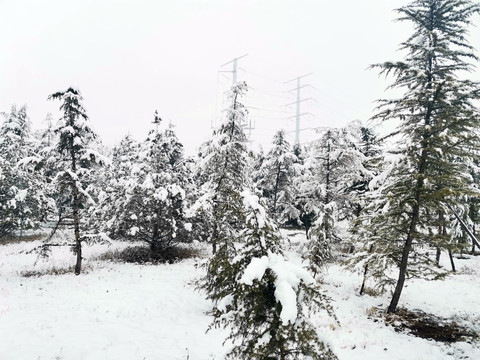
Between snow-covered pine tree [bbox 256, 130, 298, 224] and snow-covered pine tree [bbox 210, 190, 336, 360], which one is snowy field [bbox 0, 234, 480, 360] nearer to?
snow-covered pine tree [bbox 210, 190, 336, 360]

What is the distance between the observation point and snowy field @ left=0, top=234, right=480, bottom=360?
8047 millimetres

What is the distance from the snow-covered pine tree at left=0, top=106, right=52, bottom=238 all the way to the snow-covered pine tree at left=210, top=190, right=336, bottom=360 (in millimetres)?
17839

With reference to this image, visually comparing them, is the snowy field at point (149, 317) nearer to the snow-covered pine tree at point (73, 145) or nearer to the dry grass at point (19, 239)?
the snow-covered pine tree at point (73, 145)

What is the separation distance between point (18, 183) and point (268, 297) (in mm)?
32183

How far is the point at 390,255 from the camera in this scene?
12117mm

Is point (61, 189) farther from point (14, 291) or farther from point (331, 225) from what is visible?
point (331, 225)

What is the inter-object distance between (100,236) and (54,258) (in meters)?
7.30

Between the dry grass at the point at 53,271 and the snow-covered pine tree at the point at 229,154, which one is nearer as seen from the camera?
the dry grass at the point at 53,271

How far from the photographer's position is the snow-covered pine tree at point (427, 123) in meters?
10.3

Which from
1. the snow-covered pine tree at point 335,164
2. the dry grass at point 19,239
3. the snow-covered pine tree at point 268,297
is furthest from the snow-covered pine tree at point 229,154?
the dry grass at point 19,239

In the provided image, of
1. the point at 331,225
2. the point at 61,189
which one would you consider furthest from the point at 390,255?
the point at 61,189

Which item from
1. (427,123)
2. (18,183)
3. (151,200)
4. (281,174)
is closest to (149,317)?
(151,200)

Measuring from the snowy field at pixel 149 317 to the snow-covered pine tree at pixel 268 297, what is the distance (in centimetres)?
43

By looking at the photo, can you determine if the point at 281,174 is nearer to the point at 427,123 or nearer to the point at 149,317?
the point at 427,123
